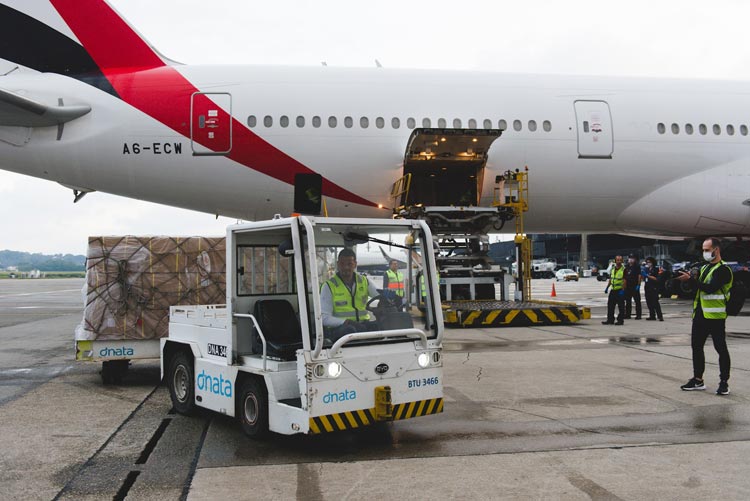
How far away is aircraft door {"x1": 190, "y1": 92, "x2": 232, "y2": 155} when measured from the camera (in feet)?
50.4

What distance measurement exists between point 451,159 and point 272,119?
445 centimetres

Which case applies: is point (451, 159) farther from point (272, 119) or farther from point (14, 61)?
point (14, 61)

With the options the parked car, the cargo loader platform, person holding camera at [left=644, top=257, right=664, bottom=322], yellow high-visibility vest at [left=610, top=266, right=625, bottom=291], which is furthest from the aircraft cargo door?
the parked car

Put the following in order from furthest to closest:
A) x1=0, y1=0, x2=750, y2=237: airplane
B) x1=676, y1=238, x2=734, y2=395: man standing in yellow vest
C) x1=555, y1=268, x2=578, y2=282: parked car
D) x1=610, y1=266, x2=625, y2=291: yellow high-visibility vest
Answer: x1=555, y1=268, x2=578, y2=282: parked car < x1=610, y1=266, x2=625, y2=291: yellow high-visibility vest < x1=0, y1=0, x2=750, y2=237: airplane < x1=676, y1=238, x2=734, y2=395: man standing in yellow vest

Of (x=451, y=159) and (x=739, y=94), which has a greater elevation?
(x=739, y=94)

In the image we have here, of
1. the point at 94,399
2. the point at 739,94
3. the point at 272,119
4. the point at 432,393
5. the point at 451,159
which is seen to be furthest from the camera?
the point at 739,94

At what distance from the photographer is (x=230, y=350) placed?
256 inches

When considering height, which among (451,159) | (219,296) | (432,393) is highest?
(451,159)

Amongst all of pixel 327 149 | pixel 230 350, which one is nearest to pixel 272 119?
pixel 327 149

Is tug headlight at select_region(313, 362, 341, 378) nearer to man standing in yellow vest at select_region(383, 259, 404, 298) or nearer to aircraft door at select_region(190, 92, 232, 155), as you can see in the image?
man standing in yellow vest at select_region(383, 259, 404, 298)

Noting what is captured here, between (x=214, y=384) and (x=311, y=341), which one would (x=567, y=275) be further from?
(x=311, y=341)

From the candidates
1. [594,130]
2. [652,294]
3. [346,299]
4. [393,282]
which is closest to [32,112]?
[346,299]

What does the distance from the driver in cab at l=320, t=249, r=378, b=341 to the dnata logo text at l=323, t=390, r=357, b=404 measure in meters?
0.46

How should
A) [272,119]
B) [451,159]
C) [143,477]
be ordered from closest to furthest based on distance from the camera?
1. [143,477]
2. [272,119]
3. [451,159]
